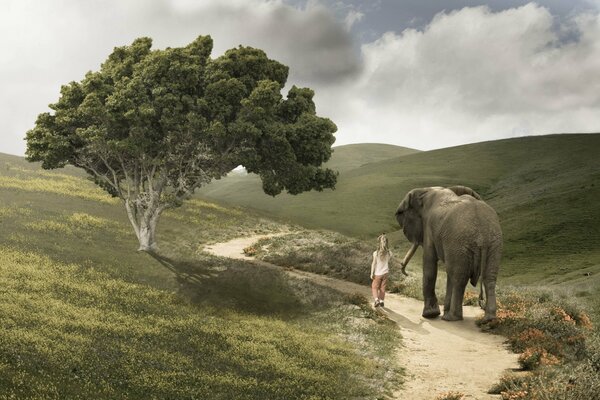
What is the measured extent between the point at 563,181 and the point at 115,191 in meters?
61.6

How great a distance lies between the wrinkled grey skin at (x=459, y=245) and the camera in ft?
63.9

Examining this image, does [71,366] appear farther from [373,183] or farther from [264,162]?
[373,183]

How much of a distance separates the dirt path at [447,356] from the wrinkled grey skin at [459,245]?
1.10 m

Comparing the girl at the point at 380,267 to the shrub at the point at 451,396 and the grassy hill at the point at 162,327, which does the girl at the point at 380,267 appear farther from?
the shrub at the point at 451,396

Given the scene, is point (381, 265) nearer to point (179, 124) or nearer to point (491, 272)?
point (491, 272)

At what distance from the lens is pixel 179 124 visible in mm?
30562

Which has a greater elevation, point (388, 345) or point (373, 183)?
point (373, 183)

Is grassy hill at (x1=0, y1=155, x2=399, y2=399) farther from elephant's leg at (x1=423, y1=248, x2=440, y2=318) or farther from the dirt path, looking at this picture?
elephant's leg at (x1=423, y1=248, x2=440, y2=318)

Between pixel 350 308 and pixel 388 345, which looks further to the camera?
pixel 350 308

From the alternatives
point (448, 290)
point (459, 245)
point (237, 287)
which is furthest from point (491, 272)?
point (237, 287)

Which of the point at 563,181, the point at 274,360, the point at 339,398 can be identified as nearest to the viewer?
the point at 339,398

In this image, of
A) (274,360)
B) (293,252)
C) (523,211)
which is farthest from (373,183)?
(274,360)

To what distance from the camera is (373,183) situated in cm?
10612

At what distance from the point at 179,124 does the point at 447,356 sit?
21.4m
